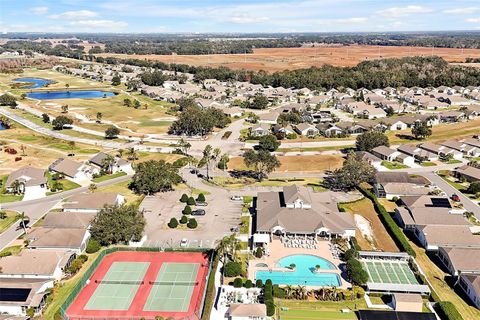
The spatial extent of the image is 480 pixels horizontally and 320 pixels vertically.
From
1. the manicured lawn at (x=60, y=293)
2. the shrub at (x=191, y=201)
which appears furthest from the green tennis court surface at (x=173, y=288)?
the shrub at (x=191, y=201)

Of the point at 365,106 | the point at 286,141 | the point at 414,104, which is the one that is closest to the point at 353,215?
the point at 286,141

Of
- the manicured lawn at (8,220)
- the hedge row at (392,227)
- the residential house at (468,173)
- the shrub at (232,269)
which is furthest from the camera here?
the residential house at (468,173)

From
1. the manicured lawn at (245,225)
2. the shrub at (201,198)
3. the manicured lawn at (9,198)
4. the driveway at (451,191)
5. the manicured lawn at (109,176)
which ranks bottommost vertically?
the manicured lawn at (9,198)

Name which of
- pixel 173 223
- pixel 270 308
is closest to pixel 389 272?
pixel 270 308

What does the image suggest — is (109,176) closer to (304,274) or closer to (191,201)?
(191,201)

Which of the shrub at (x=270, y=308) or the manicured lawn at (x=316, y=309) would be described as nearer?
the shrub at (x=270, y=308)

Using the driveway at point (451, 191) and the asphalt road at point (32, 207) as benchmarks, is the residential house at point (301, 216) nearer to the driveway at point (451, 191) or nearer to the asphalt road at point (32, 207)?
the driveway at point (451, 191)
